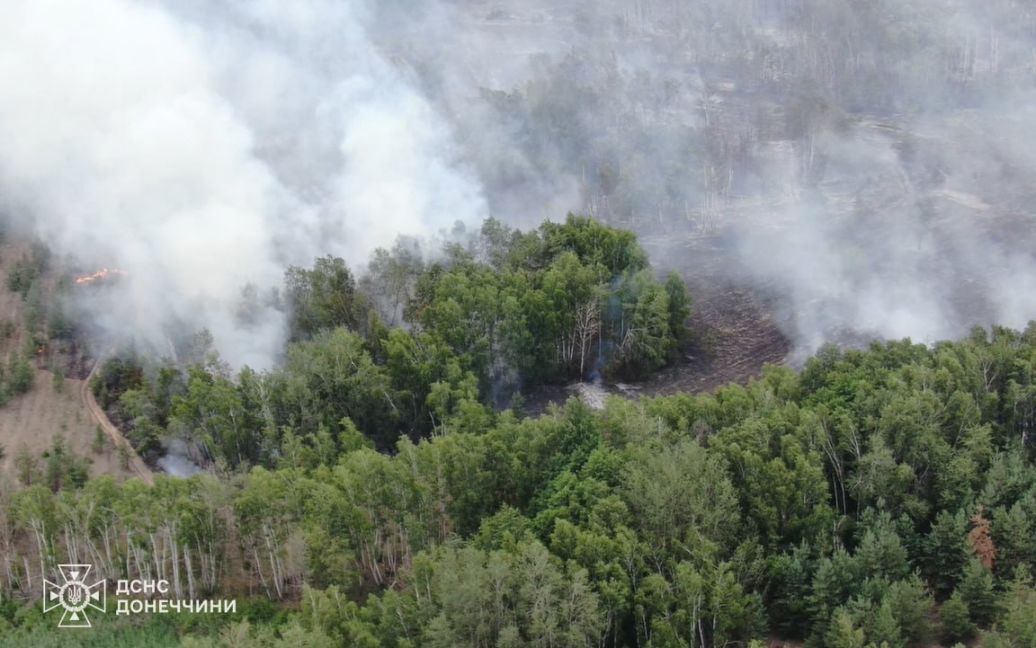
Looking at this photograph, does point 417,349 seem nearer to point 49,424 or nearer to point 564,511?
point 564,511

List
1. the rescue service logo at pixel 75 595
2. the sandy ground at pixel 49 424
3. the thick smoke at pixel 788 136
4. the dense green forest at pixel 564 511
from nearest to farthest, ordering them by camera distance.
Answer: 1. the dense green forest at pixel 564 511
2. the rescue service logo at pixel 75 595
3. the sandy ground at pixel 49 424
4. the thick smoke at pixel 788 136

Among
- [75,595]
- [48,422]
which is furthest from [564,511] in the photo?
[48,422]

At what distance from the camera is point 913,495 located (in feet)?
146

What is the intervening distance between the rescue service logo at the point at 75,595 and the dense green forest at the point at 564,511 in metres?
0.69

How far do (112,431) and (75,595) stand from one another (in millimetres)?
15962

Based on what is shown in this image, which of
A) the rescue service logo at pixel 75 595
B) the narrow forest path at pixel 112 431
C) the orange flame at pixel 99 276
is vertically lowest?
the rescue service logo at pixel 75 595

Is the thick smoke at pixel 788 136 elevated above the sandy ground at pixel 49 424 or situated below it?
above

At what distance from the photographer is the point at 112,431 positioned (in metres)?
59.7

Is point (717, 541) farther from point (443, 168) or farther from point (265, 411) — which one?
point (443, 168)

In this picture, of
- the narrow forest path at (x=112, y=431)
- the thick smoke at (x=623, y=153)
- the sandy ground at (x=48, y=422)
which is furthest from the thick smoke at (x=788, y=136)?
the sandy ground at (x=48, y=422)

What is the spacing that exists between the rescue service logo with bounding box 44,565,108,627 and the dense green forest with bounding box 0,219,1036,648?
69 centimetres

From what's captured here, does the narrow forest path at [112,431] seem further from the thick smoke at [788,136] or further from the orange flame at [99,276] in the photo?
the thick smoke at [788,136]

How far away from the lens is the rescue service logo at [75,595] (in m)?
44.1

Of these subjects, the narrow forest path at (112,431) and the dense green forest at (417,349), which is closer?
the dense green forest at (417,349)
